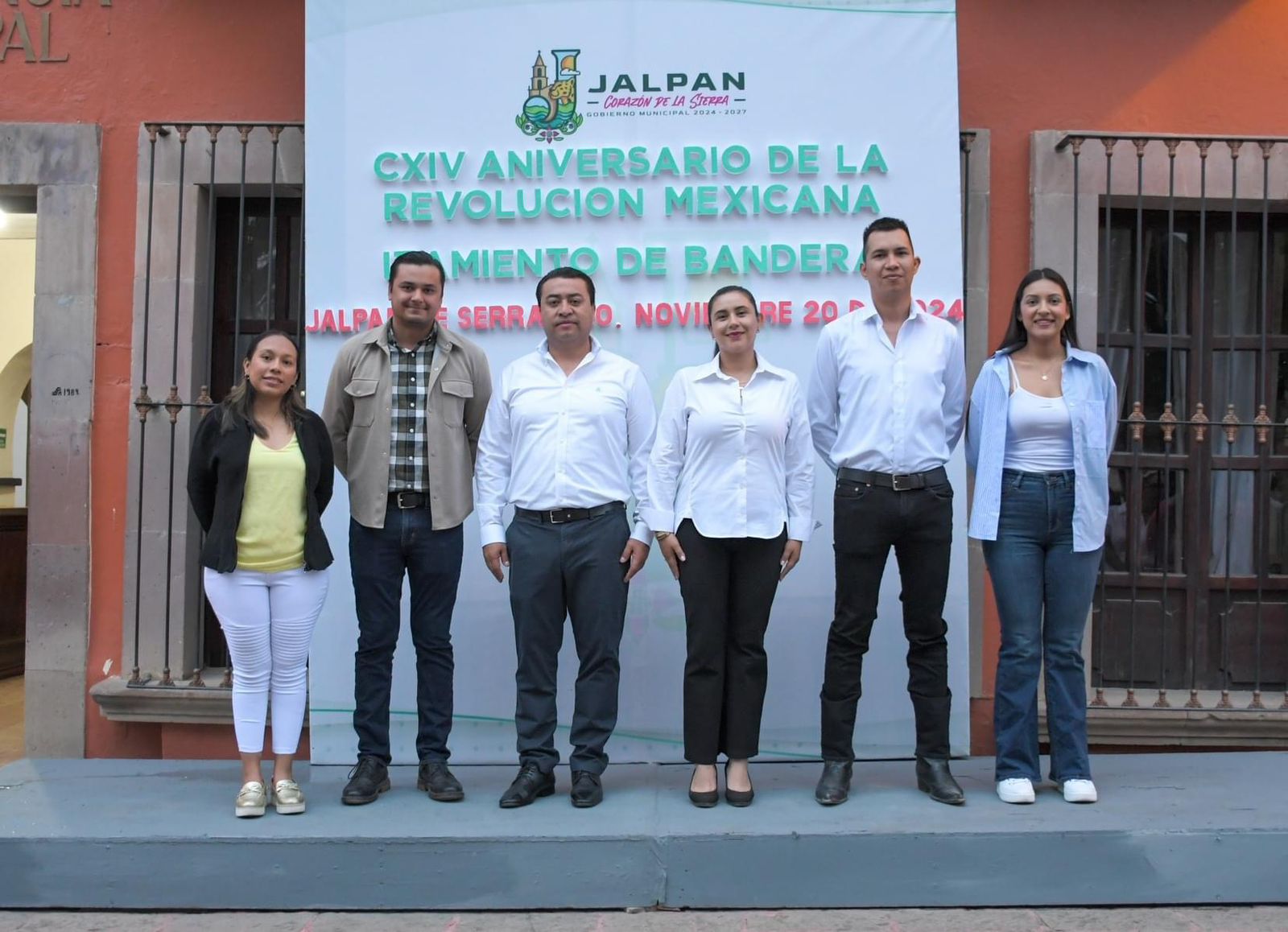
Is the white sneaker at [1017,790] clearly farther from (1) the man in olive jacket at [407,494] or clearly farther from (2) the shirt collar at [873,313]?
(1) the man in olive jacket at [407,494]

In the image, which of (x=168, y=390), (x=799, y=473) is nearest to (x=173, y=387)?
(x=168, y=390)

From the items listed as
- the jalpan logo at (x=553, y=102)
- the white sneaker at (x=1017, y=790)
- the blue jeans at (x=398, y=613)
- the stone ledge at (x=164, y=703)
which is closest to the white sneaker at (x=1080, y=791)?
the white sneaker at (x=1017, y=790)

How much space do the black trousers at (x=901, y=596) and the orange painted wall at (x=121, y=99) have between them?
2884mm

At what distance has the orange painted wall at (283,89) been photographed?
5055 millimetres

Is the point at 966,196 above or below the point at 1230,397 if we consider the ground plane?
above

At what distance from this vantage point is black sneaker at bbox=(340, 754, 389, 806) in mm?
3889

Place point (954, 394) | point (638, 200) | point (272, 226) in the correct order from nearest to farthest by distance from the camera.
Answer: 1. point (954, 394)
2. point (638, 200)
3. point (272, 226)

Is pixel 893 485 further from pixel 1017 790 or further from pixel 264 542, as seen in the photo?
pixel 264 542

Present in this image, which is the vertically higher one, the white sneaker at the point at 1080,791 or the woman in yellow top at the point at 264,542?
the woman in yellow top at the point at 264,542

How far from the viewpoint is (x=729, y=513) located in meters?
3.73

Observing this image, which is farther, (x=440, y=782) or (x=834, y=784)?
(x=440, y=782)

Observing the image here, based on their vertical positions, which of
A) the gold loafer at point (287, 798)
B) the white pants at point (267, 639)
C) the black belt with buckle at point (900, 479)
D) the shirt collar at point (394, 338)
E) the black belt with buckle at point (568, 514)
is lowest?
the gold loafer at point (287, 798)

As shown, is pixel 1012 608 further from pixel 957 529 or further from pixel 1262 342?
pixel 1262 342

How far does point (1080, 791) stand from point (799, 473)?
4.55 ft
